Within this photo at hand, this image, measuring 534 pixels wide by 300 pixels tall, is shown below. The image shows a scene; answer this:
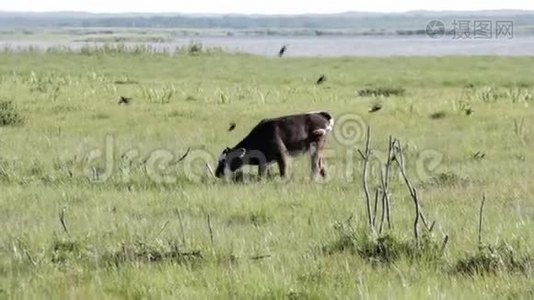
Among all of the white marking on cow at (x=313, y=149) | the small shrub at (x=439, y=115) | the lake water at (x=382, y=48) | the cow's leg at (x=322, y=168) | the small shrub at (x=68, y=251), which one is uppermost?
the small shrub at (x=68, y=251)

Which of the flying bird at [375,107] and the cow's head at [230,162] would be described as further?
the flying bird at [375,107]

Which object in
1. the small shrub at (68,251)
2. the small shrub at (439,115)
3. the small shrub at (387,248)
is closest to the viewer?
the small shrub at (387,248)

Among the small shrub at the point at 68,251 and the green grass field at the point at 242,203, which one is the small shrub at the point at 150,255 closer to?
the green grass field at the point at 242,203

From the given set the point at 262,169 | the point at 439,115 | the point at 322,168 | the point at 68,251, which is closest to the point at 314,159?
the point at 322,168

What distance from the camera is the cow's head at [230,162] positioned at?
12.5m

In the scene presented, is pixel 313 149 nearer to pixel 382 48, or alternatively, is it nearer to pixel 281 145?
pixel 281 145

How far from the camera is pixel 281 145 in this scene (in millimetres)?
12758

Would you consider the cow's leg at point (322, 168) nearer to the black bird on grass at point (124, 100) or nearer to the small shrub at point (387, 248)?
the small shrub at point (387, 248)

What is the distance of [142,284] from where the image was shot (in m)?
6.67

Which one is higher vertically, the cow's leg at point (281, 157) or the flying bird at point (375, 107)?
the cow's leg at point (281, 157)

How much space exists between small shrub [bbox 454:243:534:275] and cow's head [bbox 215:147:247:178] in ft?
18.2

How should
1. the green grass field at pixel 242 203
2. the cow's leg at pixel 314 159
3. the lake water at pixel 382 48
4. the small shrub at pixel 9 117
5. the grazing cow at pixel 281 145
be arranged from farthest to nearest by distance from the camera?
1. the lake water at pixel 382 48
2. the small shrub at pixel 9 117
3. the cow's leg at pixel 314 159
4. the grazing cow at pixel 281 145
5. the green grass field at pixel 242 203

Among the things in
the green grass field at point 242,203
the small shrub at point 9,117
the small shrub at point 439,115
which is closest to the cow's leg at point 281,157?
the green grass field at point 242,203

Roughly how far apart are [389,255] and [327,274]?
2.49 ft
